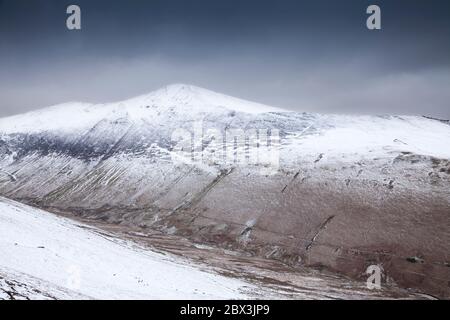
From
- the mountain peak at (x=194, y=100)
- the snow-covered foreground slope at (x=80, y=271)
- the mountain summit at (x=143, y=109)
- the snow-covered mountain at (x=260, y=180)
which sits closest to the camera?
the snow-covered foreground slope at (x=80, y=271)

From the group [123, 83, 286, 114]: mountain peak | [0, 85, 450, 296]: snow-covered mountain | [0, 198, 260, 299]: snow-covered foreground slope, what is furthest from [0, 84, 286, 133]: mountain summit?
[0, 198, 260, 299]: snow-covered foreground slope

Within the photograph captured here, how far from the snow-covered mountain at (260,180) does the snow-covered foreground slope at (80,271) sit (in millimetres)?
21509

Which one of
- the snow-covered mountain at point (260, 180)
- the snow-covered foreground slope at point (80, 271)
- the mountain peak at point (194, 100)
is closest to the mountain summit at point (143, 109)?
the mountain peak at point (194, 100)

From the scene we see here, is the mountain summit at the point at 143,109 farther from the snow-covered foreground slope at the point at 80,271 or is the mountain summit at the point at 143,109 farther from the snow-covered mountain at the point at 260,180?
the snow-covered foreground slope at the point at 80,271

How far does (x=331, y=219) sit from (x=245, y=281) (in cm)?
2255

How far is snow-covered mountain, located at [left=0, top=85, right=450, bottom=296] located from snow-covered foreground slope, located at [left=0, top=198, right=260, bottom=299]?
70.6ft

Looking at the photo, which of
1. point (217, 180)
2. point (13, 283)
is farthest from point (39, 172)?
point (13, 283)

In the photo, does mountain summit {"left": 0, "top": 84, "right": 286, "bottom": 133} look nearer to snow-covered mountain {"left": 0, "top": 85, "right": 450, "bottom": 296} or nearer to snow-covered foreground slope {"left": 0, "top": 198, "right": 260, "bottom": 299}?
snow-covered mountain {"left": 0, "top": 85, "right": 450, "bottom": 296}

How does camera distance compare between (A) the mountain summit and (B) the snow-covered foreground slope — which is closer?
(B) the snow-covered foreground slope

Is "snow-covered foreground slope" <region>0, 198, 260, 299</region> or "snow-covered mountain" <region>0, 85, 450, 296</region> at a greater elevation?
"snow-covered foreground slope" <region>0, 198, 260, 299</region>

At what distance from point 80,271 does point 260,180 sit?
49640 millimetres

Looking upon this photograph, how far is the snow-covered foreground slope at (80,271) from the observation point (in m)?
19.4

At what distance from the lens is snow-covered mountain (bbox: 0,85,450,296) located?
46.4 m

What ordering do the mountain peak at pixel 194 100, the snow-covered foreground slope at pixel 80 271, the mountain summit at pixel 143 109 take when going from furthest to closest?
the mountain summit at pixel 143 109 < the mountain peak at pixel 194 100 < the snow-covered foreground slope at pixel 80 271
